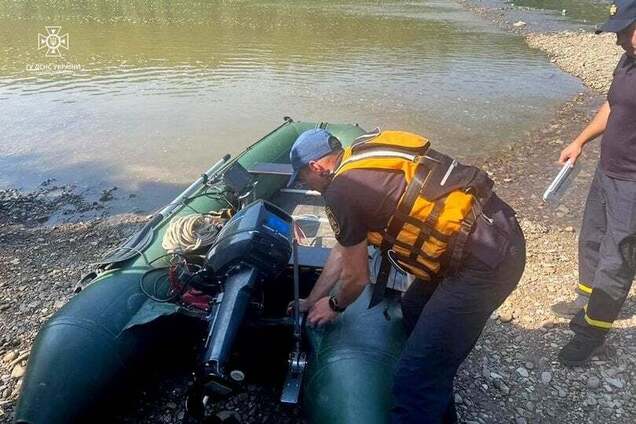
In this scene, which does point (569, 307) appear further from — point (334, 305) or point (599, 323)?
point (334, 305)

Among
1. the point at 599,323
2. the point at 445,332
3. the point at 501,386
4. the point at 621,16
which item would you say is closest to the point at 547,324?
the point at 599,323

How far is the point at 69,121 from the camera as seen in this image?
8555 millimetres

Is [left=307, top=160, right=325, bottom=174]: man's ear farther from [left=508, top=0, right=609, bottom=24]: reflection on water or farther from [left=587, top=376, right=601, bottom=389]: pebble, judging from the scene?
[left=508, top=0, right=609, bottom=24]: reflection on water

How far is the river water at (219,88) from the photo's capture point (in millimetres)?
7422

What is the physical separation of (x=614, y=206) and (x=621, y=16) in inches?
36.6

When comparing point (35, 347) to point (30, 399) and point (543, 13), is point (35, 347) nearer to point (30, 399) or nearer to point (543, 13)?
point (30, 399)

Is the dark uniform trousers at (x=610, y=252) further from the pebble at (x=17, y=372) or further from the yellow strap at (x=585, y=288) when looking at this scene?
the pebble at (x=17, y=372)

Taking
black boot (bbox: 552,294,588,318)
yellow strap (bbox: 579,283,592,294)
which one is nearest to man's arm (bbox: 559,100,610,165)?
yellow strap (bbox: 579,283,592,294)

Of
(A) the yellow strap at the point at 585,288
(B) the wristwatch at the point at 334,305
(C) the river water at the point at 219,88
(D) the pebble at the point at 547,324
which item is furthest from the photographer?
(C) the river water at the point at 219,88

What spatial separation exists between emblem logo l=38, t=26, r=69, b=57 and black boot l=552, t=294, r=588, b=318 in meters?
12.9

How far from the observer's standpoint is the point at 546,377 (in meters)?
2.80

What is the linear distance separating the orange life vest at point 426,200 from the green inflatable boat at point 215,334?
51 cm

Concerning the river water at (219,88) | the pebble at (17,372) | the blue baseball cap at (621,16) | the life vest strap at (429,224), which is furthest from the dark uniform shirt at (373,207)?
the river water at (219,88)

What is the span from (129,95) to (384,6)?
589 inches
